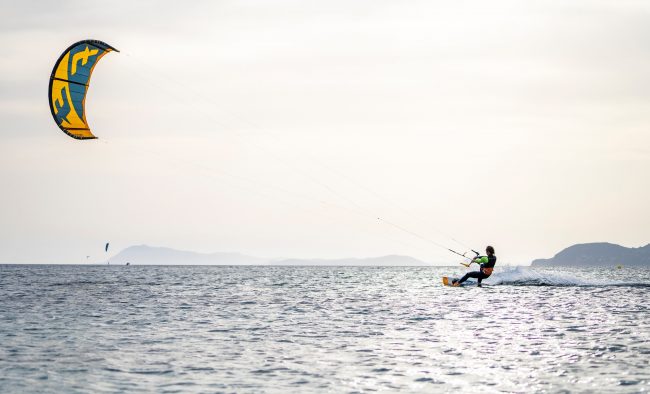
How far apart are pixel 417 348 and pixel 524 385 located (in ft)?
16.9

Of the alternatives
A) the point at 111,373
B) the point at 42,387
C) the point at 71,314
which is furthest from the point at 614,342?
the point at 71,314

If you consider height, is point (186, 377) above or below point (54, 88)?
below

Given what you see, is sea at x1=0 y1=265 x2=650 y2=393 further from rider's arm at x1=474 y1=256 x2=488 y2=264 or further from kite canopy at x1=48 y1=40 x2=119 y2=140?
kite canopy at x1=48 y1=40 x2=119 y2=140

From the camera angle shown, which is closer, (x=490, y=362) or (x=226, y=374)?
(x=226, y=374)

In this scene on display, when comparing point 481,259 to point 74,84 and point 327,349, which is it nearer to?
point 327,349

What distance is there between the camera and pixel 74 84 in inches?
1139

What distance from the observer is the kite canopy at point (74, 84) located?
28.3 metres

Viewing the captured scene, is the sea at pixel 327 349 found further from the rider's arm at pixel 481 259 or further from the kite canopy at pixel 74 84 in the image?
the kite canopy at pixel 74 84

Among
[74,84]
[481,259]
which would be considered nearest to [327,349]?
[74,84]

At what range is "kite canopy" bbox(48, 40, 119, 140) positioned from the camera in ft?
92.9

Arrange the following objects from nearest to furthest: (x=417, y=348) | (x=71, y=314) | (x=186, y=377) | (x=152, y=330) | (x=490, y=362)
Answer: (x=186, y=377), (x=490, y=362), (x=417, y=348), (x=152, y=330), (x=71, y=314)

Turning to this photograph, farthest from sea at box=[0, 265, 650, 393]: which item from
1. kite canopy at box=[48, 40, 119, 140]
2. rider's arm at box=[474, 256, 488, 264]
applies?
kite canopy at box=[48, 40, 119, 140]

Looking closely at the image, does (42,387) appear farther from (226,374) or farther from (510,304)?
(510,304)

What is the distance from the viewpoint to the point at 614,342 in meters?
20.3
